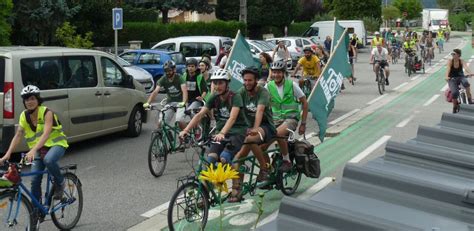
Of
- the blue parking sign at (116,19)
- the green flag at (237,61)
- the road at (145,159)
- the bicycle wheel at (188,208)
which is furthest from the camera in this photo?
the blue parking sign at (116,19)

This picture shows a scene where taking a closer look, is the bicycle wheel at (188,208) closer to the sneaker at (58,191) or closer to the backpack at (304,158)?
the sneaker at (58,191)

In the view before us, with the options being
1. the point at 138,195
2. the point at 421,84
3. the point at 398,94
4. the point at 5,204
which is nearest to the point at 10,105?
the point at 138,195

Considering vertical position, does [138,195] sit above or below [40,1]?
below

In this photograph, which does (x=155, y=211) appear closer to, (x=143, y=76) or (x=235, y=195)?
(x=235, y=195)

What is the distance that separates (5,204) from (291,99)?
142 inches

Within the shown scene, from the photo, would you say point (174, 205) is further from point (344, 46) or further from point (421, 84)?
point (421, 84)

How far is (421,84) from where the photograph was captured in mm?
22766

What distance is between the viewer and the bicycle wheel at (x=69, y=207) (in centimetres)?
597

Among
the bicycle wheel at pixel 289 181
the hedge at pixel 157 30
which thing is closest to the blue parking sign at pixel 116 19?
the bicycle wheel at pixel 289 181

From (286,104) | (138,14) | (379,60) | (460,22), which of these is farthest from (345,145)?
(460,22)

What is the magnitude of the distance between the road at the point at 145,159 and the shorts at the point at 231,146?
0.73 m

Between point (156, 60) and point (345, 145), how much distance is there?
450 inches

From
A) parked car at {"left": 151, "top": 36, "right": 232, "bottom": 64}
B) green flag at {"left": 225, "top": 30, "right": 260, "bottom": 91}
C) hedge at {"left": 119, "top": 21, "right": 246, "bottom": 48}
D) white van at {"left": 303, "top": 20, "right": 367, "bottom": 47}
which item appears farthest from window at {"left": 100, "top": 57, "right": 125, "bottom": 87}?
white van at {"left": 303, "top": 20, "right": 367, "bottom": 47}

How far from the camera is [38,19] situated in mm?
24797
